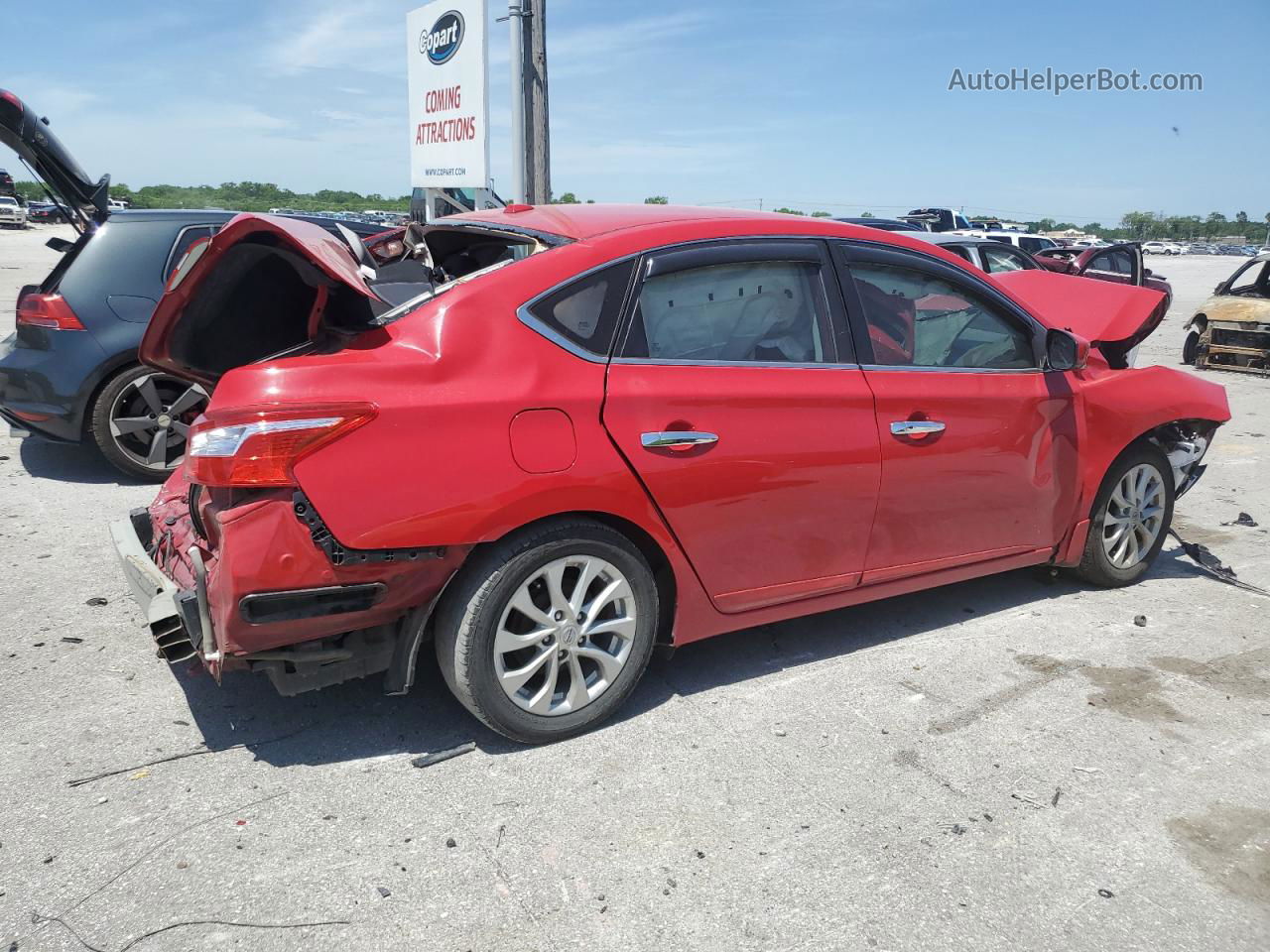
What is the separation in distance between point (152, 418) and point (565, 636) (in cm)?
443

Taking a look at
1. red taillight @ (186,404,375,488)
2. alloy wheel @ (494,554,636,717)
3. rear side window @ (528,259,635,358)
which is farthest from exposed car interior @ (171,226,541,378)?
alloy wheel @ (494,554,636,717)

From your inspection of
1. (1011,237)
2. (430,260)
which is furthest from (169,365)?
(1011,237)

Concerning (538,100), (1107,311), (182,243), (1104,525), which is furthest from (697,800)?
(538,100)

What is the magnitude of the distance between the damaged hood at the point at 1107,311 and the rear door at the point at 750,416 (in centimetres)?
155

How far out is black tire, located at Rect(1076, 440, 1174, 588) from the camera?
464 centimetres

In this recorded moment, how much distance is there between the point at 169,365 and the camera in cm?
345

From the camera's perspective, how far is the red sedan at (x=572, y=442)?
282 cm

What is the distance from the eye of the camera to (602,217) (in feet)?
11.8

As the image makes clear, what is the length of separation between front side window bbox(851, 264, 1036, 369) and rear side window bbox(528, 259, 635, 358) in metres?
1.08

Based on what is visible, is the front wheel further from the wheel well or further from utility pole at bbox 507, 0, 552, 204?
the wheel well

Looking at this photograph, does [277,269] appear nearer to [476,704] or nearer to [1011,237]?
[476,704]

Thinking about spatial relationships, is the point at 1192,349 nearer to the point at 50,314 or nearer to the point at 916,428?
the point at 916,428

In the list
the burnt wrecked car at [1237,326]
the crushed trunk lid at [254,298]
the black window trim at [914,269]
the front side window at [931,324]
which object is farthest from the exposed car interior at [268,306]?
the burnt wrecked car at [1237,326]

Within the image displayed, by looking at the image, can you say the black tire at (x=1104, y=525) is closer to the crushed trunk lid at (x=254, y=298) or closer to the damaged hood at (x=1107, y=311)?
the damaged hood at (x=1107, y=311)
